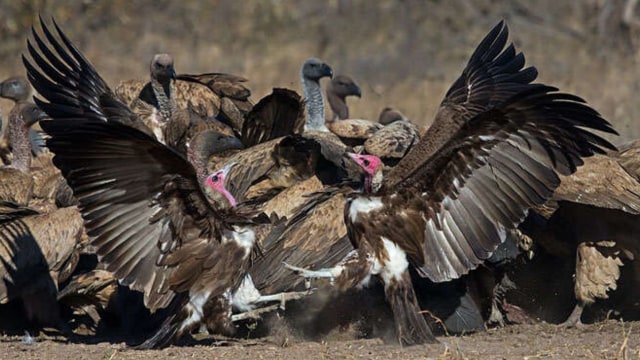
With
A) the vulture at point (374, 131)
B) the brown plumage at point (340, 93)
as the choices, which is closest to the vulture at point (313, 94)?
the vulture at point (374, 131)

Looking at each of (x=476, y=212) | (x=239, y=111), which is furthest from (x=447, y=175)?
(x=239, y=111)

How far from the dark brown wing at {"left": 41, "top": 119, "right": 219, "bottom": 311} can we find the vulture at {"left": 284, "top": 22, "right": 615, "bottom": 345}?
2.15ft

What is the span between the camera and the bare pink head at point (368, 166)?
6.98m

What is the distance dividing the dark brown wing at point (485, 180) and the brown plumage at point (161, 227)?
80 cm

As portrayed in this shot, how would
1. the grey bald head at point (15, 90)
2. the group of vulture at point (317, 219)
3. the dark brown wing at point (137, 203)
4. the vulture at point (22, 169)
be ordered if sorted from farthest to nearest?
the grey bald head at point (15, 90) < the vulture at point (22, 169) < the group of vulture at point (317, 219) < the dark brown wing at point (137, 203)

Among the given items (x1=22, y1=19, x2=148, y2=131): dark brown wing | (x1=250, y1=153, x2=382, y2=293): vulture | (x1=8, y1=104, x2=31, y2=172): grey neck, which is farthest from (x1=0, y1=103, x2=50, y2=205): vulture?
(x1=250, y1=153, x2=382, y2=293): vulture

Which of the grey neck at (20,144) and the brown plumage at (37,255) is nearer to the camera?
the brown plumage at (37,255)

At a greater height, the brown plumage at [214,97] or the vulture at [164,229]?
the brown plumage at [214,97]

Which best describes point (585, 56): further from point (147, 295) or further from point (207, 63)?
point (147, 295)

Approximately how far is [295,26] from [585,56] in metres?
4.85

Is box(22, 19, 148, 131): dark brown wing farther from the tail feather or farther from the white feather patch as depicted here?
the tail feather

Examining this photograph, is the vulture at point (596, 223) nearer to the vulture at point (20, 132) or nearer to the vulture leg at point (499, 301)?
the vulture leg at point (499, 301)

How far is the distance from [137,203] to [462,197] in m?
1.73

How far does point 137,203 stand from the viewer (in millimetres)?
7012
